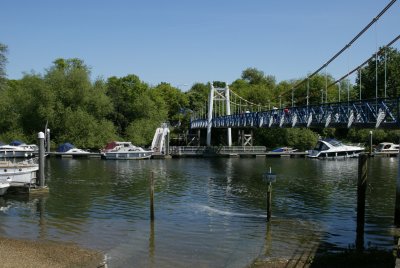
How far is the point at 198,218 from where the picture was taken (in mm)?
28078

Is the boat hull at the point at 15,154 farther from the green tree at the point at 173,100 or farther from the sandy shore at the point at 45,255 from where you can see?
the sandy shore at the point at 45,255

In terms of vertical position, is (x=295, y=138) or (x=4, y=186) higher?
(x=295, y=138)

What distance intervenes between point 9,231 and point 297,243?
13252mm

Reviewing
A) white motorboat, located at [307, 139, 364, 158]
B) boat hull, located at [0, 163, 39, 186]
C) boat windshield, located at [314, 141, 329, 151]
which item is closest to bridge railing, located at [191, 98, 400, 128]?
white motorboat, located at [307, 139, 364, 158]

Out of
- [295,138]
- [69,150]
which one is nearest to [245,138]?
[295,138]

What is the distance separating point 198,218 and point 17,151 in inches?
2126

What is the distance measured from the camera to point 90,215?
2875 centimetres

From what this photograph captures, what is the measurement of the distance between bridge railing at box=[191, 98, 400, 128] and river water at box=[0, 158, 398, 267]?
5.21 m

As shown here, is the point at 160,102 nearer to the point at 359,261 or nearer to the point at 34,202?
the point at 34,202

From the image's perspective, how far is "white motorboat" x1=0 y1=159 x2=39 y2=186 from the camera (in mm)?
35031

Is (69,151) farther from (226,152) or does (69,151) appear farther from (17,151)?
(226,152)

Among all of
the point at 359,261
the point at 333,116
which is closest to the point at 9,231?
the point at 359,261

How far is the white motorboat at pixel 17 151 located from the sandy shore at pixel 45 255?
55.5 meters

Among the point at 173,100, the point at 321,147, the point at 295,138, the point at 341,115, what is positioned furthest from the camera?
the point at 173,100
